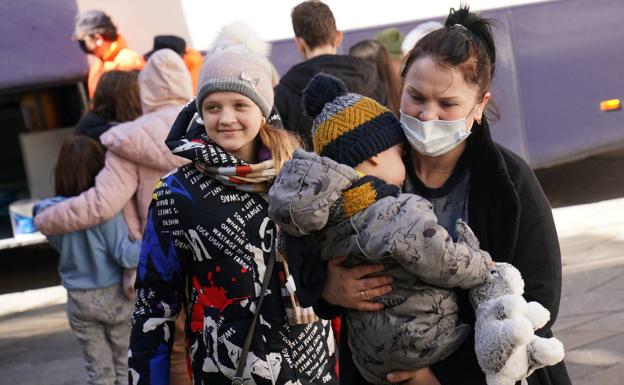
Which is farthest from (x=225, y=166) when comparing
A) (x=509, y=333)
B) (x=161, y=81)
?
(x=161, y=81)

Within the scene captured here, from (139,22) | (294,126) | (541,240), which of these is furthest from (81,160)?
(139,22)

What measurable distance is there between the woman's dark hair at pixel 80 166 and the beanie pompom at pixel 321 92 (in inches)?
117

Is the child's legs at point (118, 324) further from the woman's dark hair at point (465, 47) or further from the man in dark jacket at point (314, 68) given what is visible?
the woman's dark hair at point (465, 47)

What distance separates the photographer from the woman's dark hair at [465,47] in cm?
228

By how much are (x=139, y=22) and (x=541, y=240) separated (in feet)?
23.4

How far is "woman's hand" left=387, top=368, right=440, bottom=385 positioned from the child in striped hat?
→ 24mm

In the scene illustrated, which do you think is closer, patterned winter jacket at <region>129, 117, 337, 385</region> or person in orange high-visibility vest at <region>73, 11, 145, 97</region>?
patterned winter jacket at <region>129, 117, 337, 385</region>

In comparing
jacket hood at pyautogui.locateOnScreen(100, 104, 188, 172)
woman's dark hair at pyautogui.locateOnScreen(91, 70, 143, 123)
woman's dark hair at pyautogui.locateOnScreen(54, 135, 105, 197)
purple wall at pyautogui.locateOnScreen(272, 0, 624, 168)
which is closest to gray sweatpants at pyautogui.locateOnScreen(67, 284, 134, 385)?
woman's dark hair at pyautogui.locateOnScreen(54, 135, 105, 197)

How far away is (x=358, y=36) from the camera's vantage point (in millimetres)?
9266

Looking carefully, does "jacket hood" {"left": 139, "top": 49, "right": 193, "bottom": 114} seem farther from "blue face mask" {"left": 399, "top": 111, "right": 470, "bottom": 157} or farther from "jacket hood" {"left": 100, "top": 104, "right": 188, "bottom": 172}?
"blue face mask" {"left": 399, "top": 111, "right": 470, "bottom": 157}

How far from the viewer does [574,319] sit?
6.34 metres

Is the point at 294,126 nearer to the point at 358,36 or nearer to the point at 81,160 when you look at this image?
the point at 81,160

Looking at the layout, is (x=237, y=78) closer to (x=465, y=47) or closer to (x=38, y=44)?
(x=465, y=47)

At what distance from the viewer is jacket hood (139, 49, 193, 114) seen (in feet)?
16.5
